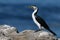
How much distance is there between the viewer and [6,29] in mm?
12508

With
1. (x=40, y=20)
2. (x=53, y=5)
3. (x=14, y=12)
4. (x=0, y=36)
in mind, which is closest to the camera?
(x=0, y=36)

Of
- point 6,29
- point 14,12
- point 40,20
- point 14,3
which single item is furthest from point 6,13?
point 6,29

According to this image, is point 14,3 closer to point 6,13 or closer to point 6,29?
point 6,13

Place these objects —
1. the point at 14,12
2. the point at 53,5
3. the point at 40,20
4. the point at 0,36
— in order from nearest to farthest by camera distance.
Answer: the point at 0,36 → the point at 40,20 → the point at 14,12 → the point at 53,5

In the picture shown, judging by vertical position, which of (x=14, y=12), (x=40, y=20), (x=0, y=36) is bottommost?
(x=0, y=36)

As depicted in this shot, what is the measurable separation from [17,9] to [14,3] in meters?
1.86

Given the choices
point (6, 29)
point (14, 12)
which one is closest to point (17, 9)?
point (14, 12)

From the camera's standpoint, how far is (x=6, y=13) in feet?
103

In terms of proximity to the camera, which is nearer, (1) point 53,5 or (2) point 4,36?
(2) point 4,36

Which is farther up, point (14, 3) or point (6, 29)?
point (14, 3)

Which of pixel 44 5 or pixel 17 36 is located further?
pixel 44 5

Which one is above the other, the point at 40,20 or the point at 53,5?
the point at 53,5

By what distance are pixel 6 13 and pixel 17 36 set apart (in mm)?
19380

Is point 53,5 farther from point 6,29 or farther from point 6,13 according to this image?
point 6,29
